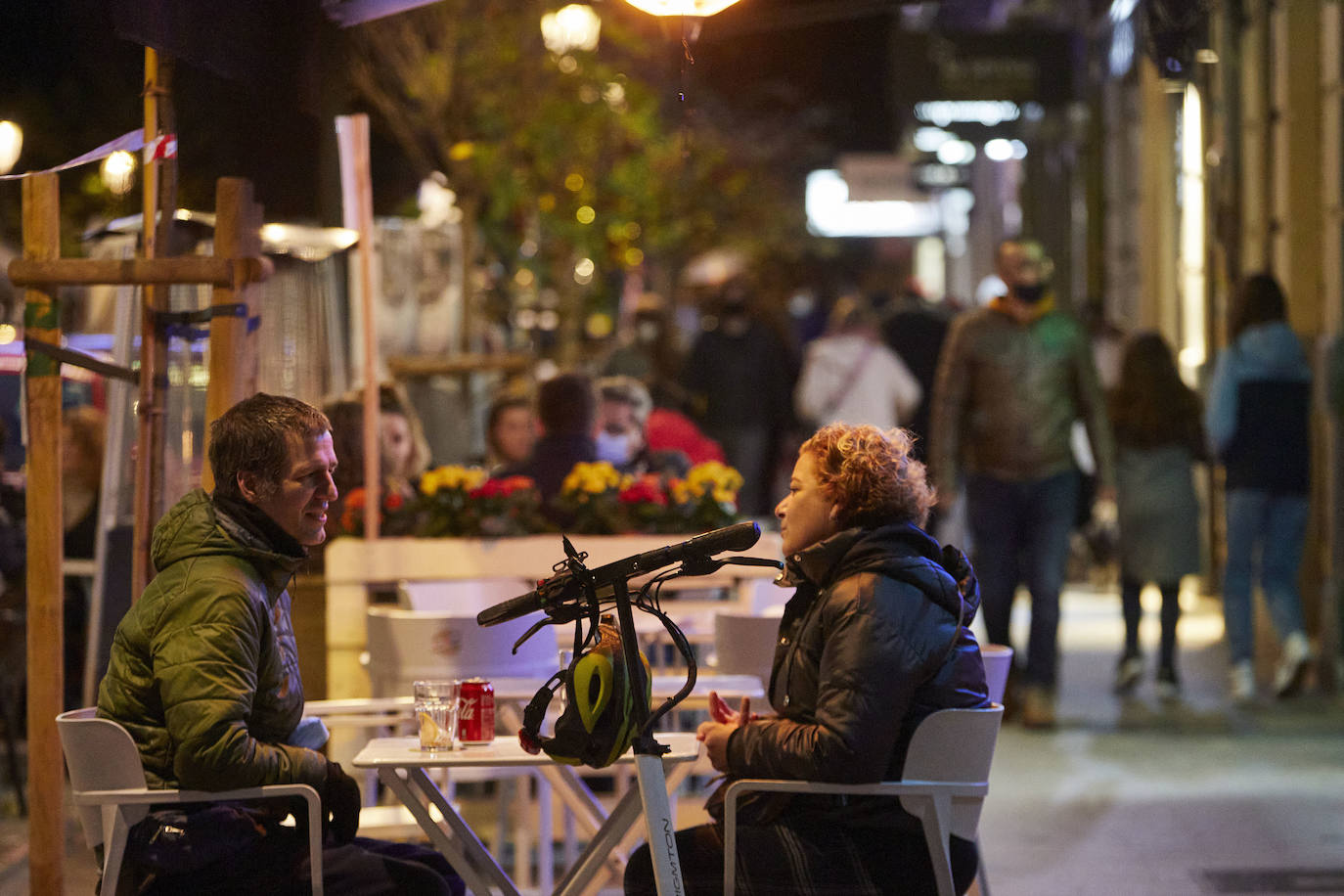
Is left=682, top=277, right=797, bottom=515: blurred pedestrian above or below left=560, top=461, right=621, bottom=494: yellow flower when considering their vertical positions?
above

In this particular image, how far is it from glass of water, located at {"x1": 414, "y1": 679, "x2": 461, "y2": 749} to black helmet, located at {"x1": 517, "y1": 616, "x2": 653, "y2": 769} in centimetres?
42

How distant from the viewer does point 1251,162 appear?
1138 centimetres

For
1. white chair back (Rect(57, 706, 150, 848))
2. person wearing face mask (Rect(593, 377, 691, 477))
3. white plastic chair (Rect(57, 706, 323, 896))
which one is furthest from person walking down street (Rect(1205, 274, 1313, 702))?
white chair back (Rect(57, 706, 150, 848))

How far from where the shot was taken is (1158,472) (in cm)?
943

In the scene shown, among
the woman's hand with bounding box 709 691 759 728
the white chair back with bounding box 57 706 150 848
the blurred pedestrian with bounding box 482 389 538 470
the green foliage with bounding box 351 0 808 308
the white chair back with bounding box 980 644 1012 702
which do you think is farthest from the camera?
the green foliage with bounding box 351 0 808 308

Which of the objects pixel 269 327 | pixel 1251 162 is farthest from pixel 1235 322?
pixel 269 327

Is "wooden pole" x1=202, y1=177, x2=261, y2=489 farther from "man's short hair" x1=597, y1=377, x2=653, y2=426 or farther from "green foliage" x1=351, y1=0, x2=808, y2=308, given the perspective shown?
"green foliage" x1=351, y1=0, x2=808, y2=308

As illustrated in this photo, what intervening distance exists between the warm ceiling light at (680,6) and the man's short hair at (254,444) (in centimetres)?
199

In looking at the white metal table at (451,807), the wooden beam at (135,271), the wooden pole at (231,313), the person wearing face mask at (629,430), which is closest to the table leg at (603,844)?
the white metal table at (451,807)

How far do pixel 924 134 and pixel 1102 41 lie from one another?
10.5 feet

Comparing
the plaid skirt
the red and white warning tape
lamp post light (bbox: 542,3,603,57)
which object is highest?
lamp post light (bbox: 542,3,603,57)

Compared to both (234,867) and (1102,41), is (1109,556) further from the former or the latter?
(234,867)

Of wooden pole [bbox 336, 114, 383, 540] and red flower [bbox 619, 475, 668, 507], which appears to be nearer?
wooden pole [bbox 336, 114, 383, 540]

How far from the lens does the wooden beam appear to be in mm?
4645
